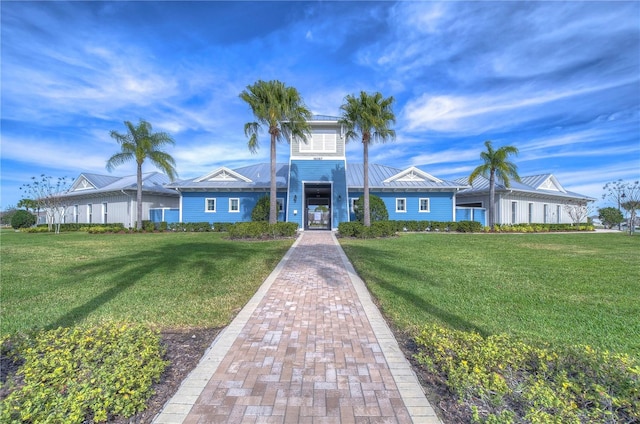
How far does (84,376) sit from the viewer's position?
2.58 m

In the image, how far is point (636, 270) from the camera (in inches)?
313

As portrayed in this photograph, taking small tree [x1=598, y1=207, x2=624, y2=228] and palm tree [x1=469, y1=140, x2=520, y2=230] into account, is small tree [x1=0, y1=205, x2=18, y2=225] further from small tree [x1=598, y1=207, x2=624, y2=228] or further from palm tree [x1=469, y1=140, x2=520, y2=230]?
small tree [x1=598, y1=207, x2=624, y2=228]

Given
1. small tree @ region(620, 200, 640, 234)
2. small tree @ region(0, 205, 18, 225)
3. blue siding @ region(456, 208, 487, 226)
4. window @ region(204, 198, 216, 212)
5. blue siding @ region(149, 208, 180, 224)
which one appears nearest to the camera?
small tree @ region(620, 200, 640, 234)

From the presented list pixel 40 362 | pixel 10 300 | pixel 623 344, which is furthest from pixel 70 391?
pixel 623 344

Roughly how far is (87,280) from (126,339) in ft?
16.4

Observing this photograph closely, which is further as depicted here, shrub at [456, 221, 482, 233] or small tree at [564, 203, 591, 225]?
small tree at [564, 203, 591, 225]

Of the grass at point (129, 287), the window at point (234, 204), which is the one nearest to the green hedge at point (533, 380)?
the grass at point (129, 287)

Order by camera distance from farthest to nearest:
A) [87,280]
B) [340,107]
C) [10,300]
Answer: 1. [340,107]
2. [87,280]
3. [10,300]

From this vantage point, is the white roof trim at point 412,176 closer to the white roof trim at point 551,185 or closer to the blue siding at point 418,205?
the blue siding at point 418,205

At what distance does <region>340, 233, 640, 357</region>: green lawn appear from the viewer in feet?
13.8

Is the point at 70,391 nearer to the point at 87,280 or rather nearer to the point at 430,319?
the point at 430,319

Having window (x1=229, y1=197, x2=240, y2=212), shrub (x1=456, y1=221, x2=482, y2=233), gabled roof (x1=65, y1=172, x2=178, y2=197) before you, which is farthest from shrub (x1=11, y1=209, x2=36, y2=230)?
shrub (x1=456, y1=221, x2=482, y2=233)

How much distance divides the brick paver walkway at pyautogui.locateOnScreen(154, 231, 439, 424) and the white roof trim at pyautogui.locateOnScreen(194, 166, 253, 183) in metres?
19.6

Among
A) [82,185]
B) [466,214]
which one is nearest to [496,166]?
[466,214]
